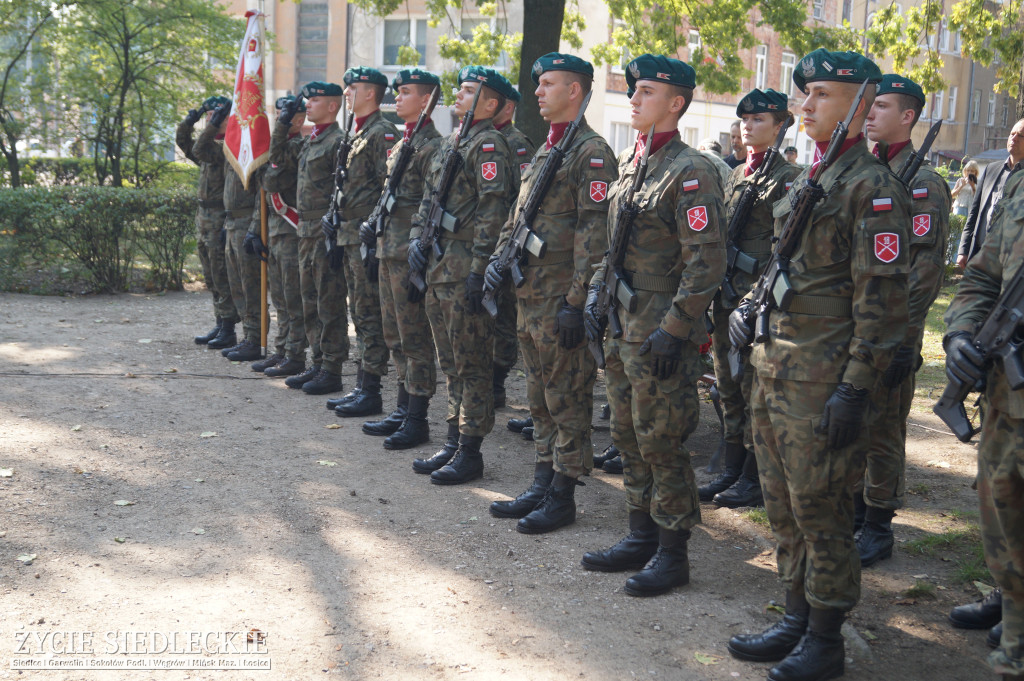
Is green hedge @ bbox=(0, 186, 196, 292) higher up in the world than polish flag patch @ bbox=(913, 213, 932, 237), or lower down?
lower down

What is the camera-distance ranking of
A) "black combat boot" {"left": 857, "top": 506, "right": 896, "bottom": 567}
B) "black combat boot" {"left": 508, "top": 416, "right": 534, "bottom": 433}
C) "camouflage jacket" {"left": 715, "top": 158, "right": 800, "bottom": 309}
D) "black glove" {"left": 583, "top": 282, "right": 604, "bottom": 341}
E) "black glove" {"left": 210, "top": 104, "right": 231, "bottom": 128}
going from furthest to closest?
"black glove" {"left": 210, "top": 104, "right": 231, "bottom": 128} → "black combat boot" {"left": 508, "top": 416, "right": 534, "bottom": 433} → "camouflage jacket" {"left": 715, "top": 158, "right": 800, "bottom": 309} → "black combat boot" {"left": 857, "top": 506, "right": 896, "bottom": 567} → "black glove" {"left": 583, "top": 282, "right": 604, "bottom": 341}

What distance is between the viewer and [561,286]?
5133 millimetres

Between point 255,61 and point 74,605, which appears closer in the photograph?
point 74,605

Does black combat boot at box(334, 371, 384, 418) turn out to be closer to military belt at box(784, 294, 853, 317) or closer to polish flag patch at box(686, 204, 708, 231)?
polish flag patch at box(686, 204, 708, 231)

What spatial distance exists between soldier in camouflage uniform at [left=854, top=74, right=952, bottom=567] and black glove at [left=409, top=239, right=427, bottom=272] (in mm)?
2782

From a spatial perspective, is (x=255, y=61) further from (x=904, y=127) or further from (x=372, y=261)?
(x=904, y=127)

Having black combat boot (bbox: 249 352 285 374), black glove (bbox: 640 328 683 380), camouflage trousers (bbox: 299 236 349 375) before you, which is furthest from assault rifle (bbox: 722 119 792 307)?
black combat boot (bbox: 249 352 285 374)

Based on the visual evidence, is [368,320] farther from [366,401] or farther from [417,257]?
[417,257]

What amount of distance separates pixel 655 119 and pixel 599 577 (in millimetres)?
2154

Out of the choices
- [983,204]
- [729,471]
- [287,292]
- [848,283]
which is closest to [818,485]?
[848,283]

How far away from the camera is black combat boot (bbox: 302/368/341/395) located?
8062mm

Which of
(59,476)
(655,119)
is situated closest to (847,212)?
(655,119)

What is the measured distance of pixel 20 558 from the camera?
4469 millimetres

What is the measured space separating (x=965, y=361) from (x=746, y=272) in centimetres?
255
